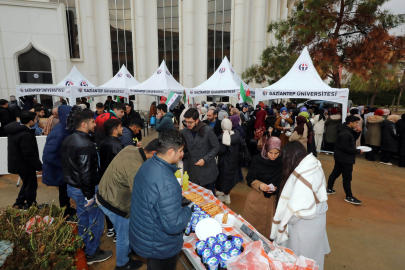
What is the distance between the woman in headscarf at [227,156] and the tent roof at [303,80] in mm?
3836

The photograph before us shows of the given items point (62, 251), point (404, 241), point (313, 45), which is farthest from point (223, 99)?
point (62, 251)

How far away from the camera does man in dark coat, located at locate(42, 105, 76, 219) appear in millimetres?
3463

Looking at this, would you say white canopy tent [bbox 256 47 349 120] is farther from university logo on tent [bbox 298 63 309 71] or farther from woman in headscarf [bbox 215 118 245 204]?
woman in headscarf [bbox 215 118 245 204]

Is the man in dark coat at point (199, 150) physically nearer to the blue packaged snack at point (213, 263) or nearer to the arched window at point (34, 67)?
the blue packaged snack at point (213, 263)

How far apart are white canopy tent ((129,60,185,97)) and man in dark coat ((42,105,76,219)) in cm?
583

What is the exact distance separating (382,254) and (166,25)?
709 inches

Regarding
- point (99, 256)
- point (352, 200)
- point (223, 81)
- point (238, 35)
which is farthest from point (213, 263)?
point (238, 35)

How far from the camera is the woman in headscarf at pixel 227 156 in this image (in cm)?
421

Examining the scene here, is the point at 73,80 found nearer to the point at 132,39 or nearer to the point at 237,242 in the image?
the point at 132,39

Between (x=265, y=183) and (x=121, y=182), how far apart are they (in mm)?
1782

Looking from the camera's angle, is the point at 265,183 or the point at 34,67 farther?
the point at 34,67

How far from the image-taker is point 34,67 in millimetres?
15258

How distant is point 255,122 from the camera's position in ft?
22.3

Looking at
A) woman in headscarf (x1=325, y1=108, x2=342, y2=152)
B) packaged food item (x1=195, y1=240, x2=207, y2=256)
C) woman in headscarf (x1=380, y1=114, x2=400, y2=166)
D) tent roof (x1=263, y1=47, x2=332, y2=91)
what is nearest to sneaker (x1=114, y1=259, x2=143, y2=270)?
packaged food item (x1=195, y1=240, x2=207, y2=256)
